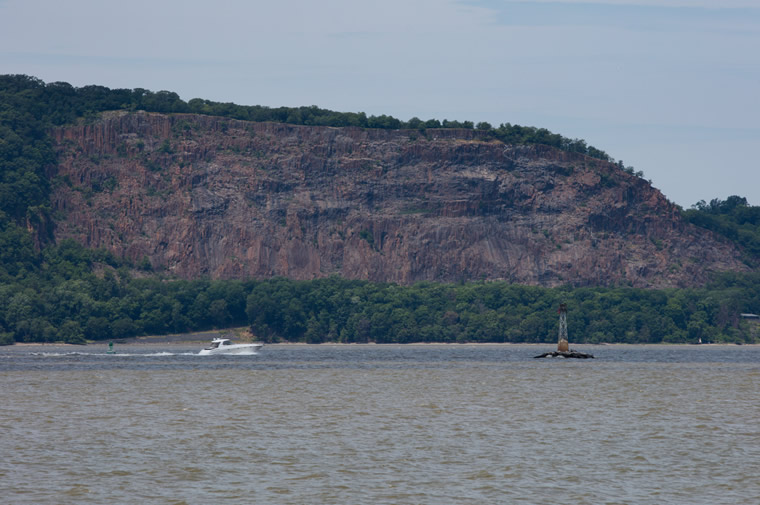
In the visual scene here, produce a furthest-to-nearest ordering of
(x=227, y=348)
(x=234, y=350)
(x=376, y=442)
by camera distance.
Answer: (x=234, y=350) < (x=227, y=348) < (x=376, y=442)

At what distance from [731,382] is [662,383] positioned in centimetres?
680

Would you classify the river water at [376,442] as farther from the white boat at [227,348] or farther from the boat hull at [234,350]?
the white boat at [227,348]

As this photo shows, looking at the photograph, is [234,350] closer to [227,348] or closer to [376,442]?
[227,348]

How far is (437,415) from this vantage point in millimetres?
65438

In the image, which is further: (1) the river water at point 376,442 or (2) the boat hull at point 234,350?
(2) the boat hull at point 234,350

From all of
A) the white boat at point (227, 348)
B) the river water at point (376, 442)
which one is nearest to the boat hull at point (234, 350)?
the white boat at point (227, 348)

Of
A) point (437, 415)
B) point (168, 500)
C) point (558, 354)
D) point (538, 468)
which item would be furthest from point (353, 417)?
point (558, 354)

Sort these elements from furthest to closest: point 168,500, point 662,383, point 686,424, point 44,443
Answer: point 662,383, point 686,424, point 44,443, point 168,500

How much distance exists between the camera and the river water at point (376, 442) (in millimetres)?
40188

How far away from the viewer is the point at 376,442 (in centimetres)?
5288

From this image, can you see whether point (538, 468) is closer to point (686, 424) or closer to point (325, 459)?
point (325, 459)

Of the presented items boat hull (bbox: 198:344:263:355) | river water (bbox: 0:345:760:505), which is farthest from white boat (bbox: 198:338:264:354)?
river water (bbox: 0:345:760:505)

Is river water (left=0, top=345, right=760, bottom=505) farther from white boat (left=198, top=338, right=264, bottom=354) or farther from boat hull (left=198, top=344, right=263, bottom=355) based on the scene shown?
white boat (left=198, top=338, right=264, bottom=354)

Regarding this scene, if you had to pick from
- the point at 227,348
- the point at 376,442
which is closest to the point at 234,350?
the point at 227,348
